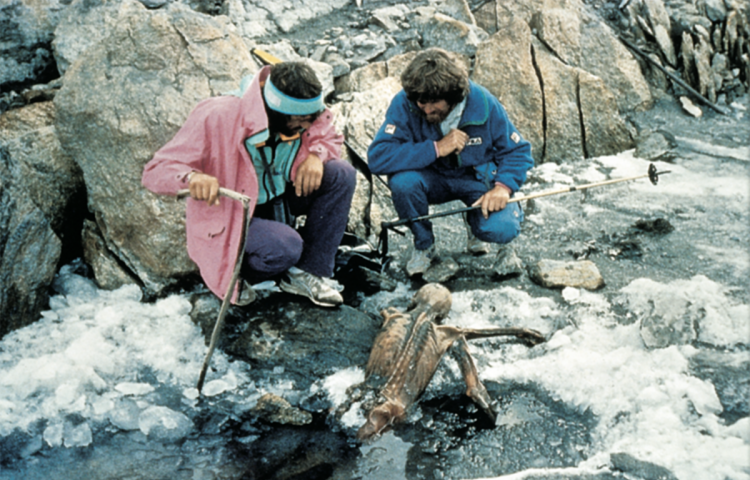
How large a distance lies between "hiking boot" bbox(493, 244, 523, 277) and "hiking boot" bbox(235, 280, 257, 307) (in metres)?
1.86

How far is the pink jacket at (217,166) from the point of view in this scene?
3555 millimetres

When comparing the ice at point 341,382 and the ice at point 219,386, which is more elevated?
the ice at point 219,386

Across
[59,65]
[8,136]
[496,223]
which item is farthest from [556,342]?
[59,65]

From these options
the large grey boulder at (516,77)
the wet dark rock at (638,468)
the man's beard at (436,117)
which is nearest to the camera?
the wet dark rock at (638,468)

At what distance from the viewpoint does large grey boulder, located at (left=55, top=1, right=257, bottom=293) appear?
15.0ft

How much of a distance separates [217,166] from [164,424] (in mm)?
1453

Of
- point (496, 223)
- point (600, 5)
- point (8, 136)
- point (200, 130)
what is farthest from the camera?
point (600, 5)

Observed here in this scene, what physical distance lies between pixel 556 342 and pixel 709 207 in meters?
2.94

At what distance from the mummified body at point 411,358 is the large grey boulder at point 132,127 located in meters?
1.81

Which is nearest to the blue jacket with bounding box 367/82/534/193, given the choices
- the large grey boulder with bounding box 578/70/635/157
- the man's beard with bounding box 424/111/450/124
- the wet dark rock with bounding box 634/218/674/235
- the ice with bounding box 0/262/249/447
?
the man's beard with bounding box 424/111/450/124

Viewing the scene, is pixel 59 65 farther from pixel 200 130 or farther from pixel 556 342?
pixel 556 342

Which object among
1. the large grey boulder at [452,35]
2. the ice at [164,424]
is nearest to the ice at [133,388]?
the ice at [164,424]

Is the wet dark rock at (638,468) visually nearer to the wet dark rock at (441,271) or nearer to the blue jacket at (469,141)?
the wet dark rock at (441,271)

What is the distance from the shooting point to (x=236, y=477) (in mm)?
2994
